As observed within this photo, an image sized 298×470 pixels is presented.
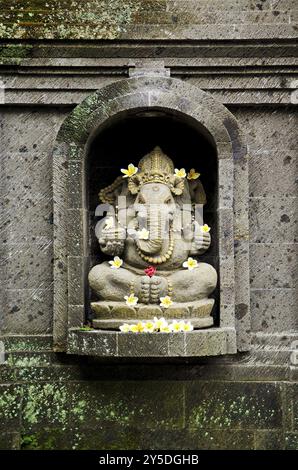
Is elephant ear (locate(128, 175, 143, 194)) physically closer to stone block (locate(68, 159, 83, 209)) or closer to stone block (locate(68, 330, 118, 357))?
stone block (locate(68, 159, 83, 209))

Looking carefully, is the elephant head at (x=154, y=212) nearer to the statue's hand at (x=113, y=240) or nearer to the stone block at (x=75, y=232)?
the statue's hand at (x=113, y=240)

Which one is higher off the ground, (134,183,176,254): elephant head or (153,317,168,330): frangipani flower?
(134,183,176,254): elephant head

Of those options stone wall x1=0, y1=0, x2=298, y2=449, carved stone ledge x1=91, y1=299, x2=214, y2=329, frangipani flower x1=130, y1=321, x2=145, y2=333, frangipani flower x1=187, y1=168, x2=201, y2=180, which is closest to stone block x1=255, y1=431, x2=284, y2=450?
stone wall x1=0, y1=0, x2=298, y2=449

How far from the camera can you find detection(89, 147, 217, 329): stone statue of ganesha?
7.32 metres

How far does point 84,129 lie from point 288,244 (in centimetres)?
238

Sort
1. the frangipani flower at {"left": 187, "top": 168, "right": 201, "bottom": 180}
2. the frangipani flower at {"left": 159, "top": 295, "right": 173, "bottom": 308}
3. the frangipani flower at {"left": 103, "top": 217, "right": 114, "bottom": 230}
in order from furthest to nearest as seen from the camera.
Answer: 1. the frangipani flower at {"left": 187, "top": 168, "right": 201, "bottom": 180}
2. the frangipani flower at {"left": 103, "top": 217, "right": 114, "bottom": 230}
3. the frangipani flower at {"left": 159, "top": 295, "right": 173, "bottom": 308}

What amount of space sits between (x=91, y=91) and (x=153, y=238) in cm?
169

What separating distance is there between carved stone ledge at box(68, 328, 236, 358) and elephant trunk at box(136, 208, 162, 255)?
34.5 inches

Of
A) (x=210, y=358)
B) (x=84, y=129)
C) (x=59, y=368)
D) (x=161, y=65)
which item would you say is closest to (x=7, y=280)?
(x=59, y=368)

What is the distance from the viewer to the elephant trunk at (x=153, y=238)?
7.36 m

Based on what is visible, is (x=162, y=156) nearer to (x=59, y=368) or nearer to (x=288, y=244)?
(x=288, y=244)

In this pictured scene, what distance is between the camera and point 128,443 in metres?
7.45

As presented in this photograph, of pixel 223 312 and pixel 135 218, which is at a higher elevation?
pixel 135 218
